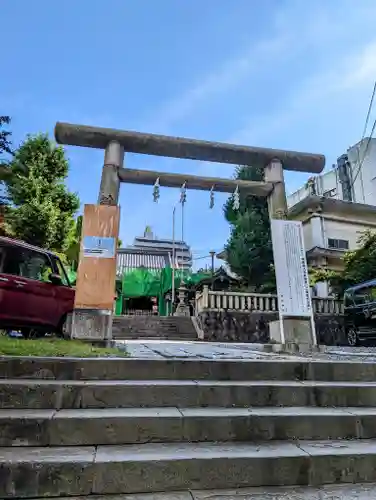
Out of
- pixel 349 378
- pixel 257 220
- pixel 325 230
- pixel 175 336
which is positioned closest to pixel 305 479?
pixel 349 378

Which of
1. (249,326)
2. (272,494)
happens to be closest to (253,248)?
(249,326)

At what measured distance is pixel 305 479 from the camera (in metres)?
2.12

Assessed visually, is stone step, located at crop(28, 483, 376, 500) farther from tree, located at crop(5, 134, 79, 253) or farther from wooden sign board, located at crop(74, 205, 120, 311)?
tree, located at crop(5, 134, 79, 253)

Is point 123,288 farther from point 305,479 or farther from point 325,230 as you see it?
point 305,479

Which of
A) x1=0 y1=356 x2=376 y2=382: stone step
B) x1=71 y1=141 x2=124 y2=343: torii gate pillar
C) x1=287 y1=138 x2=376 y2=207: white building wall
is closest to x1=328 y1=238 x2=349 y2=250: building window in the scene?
x1=287 y1=138 x2=376 y2=207: white building wall

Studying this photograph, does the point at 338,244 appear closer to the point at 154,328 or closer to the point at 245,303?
the point at 245,303

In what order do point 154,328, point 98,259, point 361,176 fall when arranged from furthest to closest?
point 361,176 < point 154,328 < point 98,259

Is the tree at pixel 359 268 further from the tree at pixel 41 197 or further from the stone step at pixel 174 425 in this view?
the stone step at pixel 174 425

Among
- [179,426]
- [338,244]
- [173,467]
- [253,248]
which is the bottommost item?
[173,467]

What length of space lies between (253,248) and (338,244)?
6.27 meters

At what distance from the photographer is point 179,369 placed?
3.03 metres

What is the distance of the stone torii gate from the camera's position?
6066 mm

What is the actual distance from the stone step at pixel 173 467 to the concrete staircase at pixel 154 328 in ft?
34.8

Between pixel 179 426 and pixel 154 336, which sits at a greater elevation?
pixel 154 336
